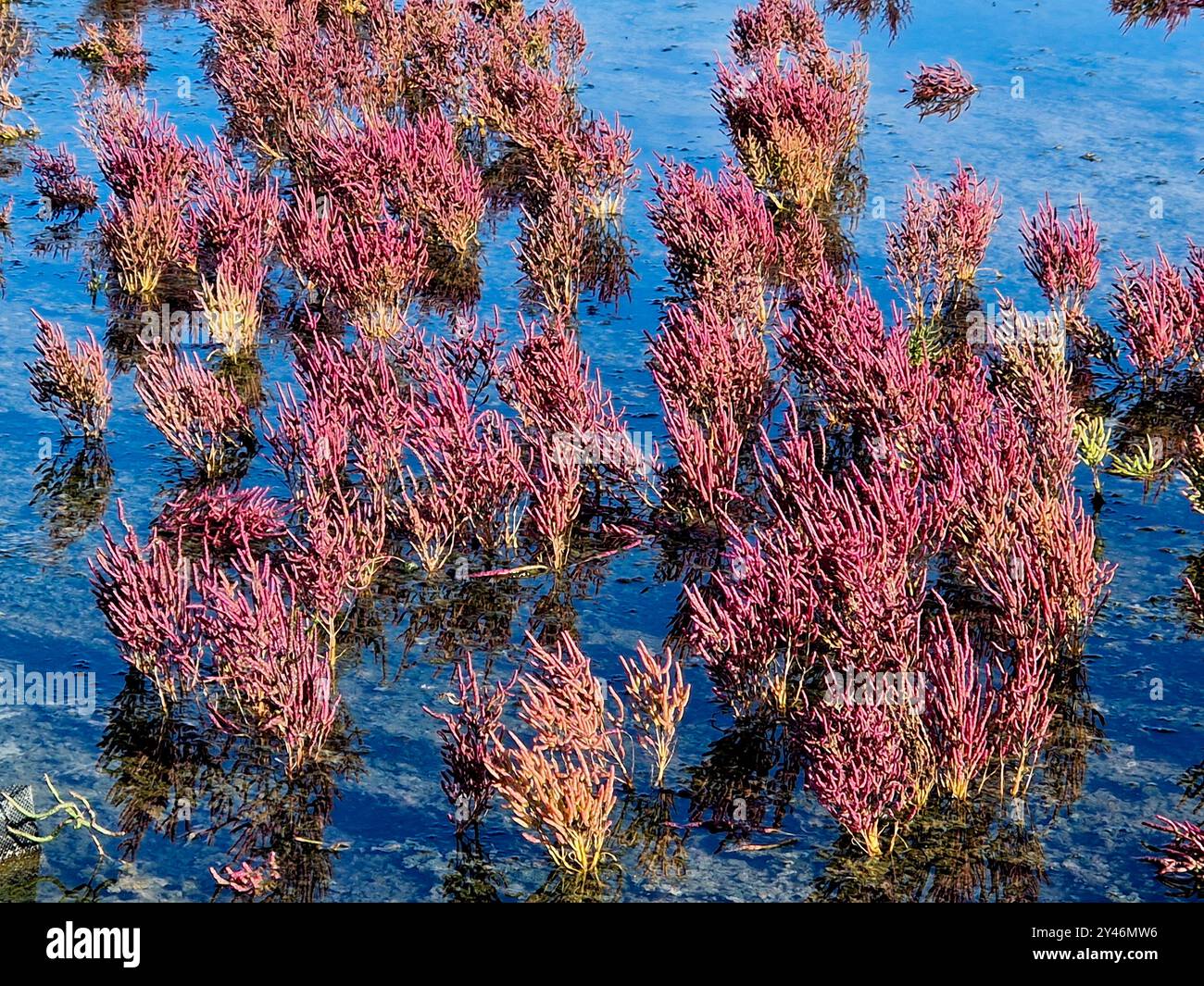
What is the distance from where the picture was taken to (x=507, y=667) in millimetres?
4770

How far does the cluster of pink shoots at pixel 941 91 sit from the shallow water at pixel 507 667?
1.42 m

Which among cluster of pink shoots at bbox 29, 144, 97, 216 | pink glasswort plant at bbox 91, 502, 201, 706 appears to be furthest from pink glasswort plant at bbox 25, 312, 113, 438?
cluster of pink shoots at bbox 29, 144, 97, 216

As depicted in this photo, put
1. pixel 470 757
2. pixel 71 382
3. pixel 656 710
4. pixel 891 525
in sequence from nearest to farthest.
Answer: pixel 470 757 → pixel 656 710 → pixel 891 525 → pixel 71 382

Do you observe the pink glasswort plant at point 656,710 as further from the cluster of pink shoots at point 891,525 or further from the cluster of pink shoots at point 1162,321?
the cluster of pink shoots at point 1162,321

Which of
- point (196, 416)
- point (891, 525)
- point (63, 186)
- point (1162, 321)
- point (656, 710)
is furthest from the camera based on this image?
point (63, 186)

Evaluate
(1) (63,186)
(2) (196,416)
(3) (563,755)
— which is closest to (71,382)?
(2) (196,416)

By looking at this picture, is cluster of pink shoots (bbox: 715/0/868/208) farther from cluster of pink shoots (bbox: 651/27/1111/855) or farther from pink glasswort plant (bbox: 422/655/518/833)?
pink glasswort plant (bbox: 422/655/518/833)

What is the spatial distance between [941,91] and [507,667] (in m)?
7.28

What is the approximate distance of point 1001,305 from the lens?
674 centimetres

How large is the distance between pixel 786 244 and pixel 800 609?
384 centimetres

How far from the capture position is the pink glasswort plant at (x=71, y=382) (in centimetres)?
638

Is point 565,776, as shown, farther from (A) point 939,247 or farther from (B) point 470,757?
(A) point 939,247

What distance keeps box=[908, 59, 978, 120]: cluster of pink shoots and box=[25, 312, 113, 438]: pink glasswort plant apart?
6.53 metres
